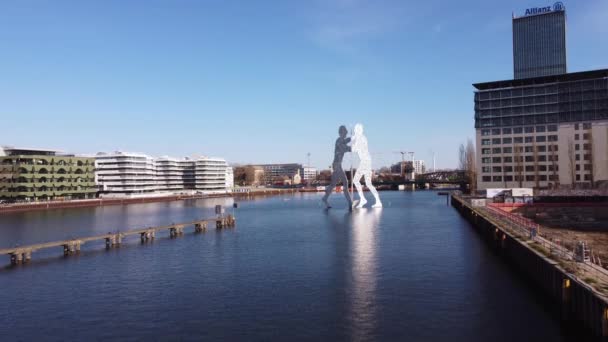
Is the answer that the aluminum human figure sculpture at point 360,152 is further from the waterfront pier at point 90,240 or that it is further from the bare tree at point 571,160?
the bare tree at point 571,160

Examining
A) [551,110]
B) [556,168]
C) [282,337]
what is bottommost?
[282,337]

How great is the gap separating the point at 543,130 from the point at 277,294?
11032cm

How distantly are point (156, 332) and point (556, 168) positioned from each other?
117097 millimetres

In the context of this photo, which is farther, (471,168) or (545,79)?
(471,168)

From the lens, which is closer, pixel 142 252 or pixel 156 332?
pixel 156 332

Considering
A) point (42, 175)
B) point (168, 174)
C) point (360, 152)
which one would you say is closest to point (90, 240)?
point (360, 152)

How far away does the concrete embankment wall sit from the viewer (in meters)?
20.6

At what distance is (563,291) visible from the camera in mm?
24797

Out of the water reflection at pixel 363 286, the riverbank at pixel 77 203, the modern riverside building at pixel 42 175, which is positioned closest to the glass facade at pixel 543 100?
the water reflection at pixel 363 286

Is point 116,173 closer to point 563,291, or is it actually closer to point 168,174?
point 168,174

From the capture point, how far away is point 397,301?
90.4ft

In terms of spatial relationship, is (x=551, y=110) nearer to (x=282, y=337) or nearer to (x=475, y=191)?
(x=475, y=191)

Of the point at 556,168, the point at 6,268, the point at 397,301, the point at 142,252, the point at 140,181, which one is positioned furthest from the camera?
the point at 140,181

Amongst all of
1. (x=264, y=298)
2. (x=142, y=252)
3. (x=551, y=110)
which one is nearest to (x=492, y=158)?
(x=551, y=110)
